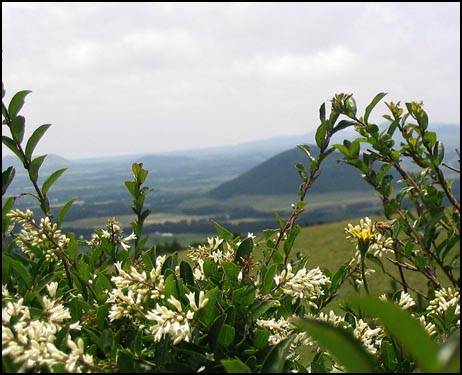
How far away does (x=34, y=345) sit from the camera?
4.25 feet

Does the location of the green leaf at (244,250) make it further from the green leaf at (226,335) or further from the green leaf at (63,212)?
the green leaf at (63,212)

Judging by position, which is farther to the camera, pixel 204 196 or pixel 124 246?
pixel 204 196

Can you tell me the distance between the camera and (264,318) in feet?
5.88

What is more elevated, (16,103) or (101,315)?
(16,103)

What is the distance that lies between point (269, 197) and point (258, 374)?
196 metres

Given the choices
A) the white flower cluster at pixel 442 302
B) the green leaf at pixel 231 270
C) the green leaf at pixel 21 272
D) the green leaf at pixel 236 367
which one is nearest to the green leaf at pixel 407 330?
the green leaf at pixel 236 367

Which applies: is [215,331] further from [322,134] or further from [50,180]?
[322,134]

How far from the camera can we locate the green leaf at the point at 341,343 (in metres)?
0.87

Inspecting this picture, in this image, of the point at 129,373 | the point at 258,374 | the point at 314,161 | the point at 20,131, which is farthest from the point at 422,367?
the point at 20,131

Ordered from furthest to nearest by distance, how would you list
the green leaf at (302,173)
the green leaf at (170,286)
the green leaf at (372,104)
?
the green leaf at (302,173) < the green leaf at (372,104) < the green leaf at (170,286)

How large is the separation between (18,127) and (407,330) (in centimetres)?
160

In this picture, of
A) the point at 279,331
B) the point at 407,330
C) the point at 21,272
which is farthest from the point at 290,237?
the point at 407,330

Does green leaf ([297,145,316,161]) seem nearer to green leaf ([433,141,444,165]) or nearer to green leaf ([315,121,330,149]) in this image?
green leaf ([315,121,330,149])

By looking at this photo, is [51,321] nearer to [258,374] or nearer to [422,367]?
[258,374]
